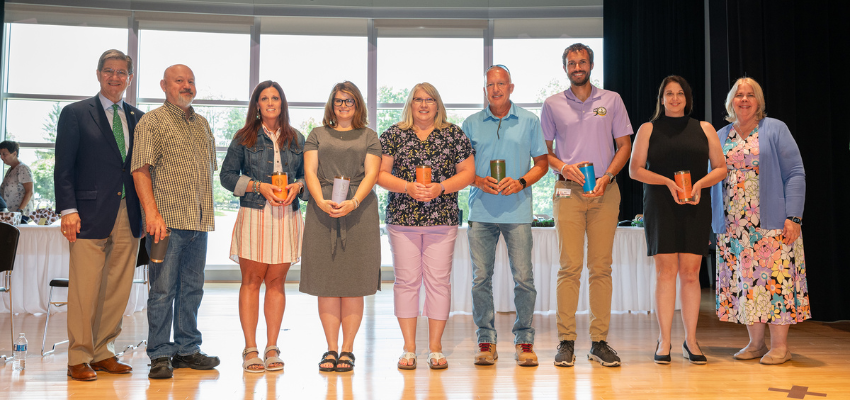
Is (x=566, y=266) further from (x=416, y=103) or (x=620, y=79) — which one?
(x=620, y=79)

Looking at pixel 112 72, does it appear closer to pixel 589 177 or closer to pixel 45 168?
pixel 589 177

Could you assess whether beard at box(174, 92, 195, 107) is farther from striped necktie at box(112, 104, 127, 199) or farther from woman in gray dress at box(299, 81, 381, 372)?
woman in gray dress at box(299, 81, 381, 372)

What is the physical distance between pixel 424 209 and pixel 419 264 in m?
0.29

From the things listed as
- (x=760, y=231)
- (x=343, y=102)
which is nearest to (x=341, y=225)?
(x=343, y=102)

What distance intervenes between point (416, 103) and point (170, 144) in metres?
1.23

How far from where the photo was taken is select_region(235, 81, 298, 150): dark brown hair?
2840mm

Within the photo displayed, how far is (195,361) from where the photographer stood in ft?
9.46

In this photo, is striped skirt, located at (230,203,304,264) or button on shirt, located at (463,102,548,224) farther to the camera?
button on shirt, located at (463,102,548,224)

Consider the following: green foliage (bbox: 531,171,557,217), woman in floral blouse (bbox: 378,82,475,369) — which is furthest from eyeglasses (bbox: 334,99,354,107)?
green foliage (bbox: 531,171,557,217)

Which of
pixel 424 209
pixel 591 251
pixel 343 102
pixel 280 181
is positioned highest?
pixel 343 102

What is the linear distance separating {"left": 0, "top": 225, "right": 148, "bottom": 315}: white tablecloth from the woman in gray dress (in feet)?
8.77

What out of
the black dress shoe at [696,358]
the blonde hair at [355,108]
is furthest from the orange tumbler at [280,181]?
the black dress shoe at [696,358]

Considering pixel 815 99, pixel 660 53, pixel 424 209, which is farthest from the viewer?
pixel 660 53

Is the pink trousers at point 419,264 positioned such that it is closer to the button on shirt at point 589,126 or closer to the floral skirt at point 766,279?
the button on shirt at point 589,126
